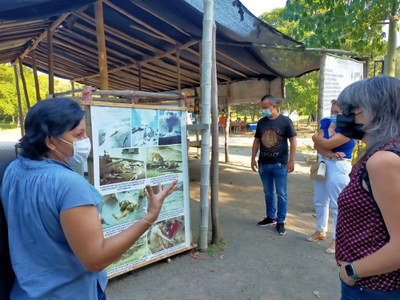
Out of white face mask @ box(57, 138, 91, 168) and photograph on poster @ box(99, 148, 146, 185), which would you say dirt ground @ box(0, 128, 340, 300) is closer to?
photograph on poster @ box(99, 148, 146, 185)

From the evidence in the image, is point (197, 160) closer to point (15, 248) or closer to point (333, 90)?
point (333, 90)

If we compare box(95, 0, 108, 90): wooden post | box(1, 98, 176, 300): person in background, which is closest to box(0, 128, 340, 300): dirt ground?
box(1, 98, 176, 300): person in background

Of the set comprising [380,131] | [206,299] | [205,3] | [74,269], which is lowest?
[206,299]

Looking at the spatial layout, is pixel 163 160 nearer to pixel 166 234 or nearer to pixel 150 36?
pixel 166 234

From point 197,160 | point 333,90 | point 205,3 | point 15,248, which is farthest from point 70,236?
point 197,160

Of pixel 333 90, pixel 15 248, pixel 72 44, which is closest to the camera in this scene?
pixel 15 248

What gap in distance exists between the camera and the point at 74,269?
116cm

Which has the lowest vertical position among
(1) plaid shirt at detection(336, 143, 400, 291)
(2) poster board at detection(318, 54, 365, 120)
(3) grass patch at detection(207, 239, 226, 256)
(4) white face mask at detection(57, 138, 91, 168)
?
(3) grass patch at detection(207, 239, 226, 256)

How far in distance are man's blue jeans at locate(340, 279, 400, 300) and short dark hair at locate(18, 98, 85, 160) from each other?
1.39m

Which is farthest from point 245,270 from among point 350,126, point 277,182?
point 350,126

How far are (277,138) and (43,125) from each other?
3206 millimetres

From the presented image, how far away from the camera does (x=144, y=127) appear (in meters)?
2.81

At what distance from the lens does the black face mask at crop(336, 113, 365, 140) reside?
1337 millimetres

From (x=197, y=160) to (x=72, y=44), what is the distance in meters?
5.87
